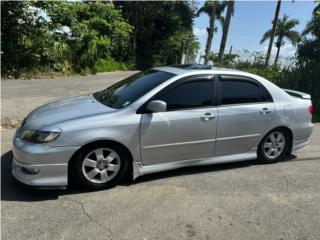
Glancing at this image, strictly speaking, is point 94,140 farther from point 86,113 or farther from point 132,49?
point 132,49

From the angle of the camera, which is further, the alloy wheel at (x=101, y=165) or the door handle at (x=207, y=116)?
the door handle at (x=207, y=116)

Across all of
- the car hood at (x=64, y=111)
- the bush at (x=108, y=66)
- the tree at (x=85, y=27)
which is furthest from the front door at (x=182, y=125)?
the bush at (x=108, y=66)

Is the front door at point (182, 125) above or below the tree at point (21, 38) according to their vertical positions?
below

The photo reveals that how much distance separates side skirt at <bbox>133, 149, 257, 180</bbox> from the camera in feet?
16.8

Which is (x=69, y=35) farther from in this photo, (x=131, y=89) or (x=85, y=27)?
(x=131, y=89)

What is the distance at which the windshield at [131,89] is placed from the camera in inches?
207

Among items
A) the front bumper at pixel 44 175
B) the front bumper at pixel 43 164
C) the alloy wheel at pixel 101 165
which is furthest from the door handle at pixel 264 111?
the front bumper at pixel 44 175

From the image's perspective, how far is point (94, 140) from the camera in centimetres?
470

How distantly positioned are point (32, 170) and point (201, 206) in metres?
2.02

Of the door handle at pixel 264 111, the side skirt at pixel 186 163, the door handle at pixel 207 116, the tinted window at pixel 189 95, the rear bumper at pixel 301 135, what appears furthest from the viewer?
the rear bumper at pixel 301 135

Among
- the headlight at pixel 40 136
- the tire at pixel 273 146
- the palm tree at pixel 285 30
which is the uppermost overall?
the palm tree at pixel 285 30

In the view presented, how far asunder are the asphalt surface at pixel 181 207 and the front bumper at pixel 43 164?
23 cm

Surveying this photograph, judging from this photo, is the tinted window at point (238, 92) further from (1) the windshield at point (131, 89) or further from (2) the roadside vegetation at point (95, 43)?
(2) the roadside vegetation at point (95, 43)

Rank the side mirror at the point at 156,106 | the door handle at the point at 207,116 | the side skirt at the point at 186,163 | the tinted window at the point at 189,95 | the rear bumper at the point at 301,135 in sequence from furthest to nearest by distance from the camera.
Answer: the rear bumper at the point at 301,135
the door handle at the point at 207,116
the tinted window at the point at 189,95
the side skirt at the point at 186,163
the side mirror at the point at 156,106
